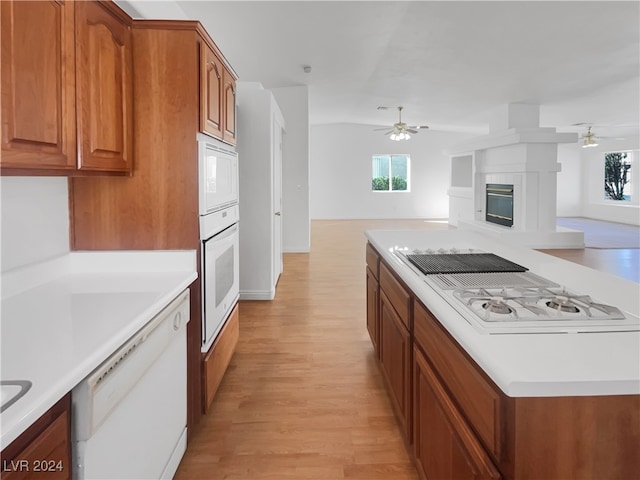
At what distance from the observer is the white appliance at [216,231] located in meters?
2.19

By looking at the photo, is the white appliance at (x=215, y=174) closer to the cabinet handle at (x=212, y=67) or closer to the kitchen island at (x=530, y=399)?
the cabinet handle at (x=212, y=67)

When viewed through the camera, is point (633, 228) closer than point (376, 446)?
No

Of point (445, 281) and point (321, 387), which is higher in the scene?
point (445, 281)

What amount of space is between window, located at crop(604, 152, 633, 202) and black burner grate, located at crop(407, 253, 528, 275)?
13.0 meters

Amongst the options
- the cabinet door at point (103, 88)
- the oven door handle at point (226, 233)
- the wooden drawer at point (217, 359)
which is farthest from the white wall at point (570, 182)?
the cabinet door at point (103, 88)

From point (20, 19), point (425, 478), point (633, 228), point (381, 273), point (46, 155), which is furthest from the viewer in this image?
point (633, 228)

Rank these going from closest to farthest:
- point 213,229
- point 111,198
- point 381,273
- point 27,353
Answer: point 27,353
point 111,198
point 213,229
point 381,273

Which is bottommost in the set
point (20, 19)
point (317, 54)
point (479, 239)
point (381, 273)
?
point (381, 273)

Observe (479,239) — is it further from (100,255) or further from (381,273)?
(100,255)

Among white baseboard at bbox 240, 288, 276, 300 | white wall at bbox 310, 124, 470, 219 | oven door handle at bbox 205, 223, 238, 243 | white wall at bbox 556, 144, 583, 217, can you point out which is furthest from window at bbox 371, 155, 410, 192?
oven door handle at bbox 205, 223, 238, 243

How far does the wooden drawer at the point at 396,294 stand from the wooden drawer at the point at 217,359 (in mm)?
983

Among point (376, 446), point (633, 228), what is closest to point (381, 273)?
point (376, 446)

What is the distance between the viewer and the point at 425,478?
1595 mm

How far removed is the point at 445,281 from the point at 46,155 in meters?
1.42
